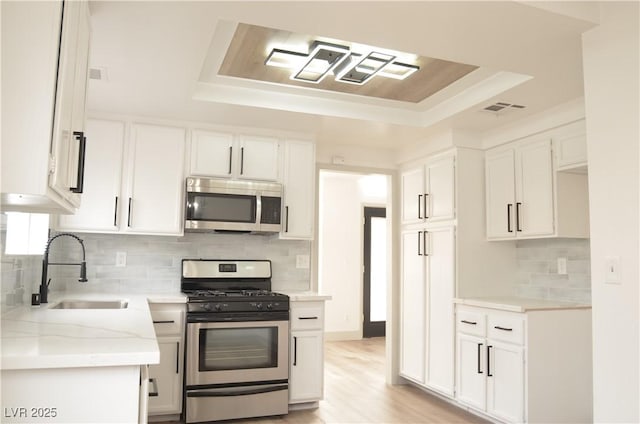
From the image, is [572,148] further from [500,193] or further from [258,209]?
[258,209]

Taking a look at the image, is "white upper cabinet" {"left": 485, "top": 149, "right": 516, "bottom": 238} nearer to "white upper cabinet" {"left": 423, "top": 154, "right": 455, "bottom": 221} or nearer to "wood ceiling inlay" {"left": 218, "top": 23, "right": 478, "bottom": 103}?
"white upper cabinet" {"left": 423, "top": 154, "right": 455, "bottom": 221}

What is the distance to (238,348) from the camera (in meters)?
3.70

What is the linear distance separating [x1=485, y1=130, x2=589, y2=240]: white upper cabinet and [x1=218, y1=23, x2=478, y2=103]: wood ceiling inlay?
0.88 metres

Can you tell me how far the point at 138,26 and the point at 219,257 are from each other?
2294 millimetres

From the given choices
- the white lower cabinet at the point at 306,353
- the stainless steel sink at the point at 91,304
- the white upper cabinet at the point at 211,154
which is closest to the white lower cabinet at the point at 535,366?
the white lower cabinet at the point at 306,353

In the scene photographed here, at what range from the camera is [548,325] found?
11.2 ft

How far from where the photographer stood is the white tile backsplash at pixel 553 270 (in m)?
3.69

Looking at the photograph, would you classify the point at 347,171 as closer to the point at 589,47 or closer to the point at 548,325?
the point at 548,325

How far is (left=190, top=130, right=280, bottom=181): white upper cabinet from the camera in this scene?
4.01 metres

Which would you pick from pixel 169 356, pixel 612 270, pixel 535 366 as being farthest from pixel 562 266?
pixel 169 356

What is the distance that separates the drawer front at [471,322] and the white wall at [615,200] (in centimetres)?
155

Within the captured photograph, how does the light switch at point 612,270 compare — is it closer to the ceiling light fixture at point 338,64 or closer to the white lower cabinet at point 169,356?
the ceiling light fixture at point 338,64

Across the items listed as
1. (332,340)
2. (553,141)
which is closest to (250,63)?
(553,141)

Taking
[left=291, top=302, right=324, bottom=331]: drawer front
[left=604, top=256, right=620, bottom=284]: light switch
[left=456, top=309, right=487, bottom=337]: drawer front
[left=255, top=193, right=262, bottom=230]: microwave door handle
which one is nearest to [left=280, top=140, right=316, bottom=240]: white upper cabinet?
[left=255, top=193, right=262, bottom=230]: microwave door handle
